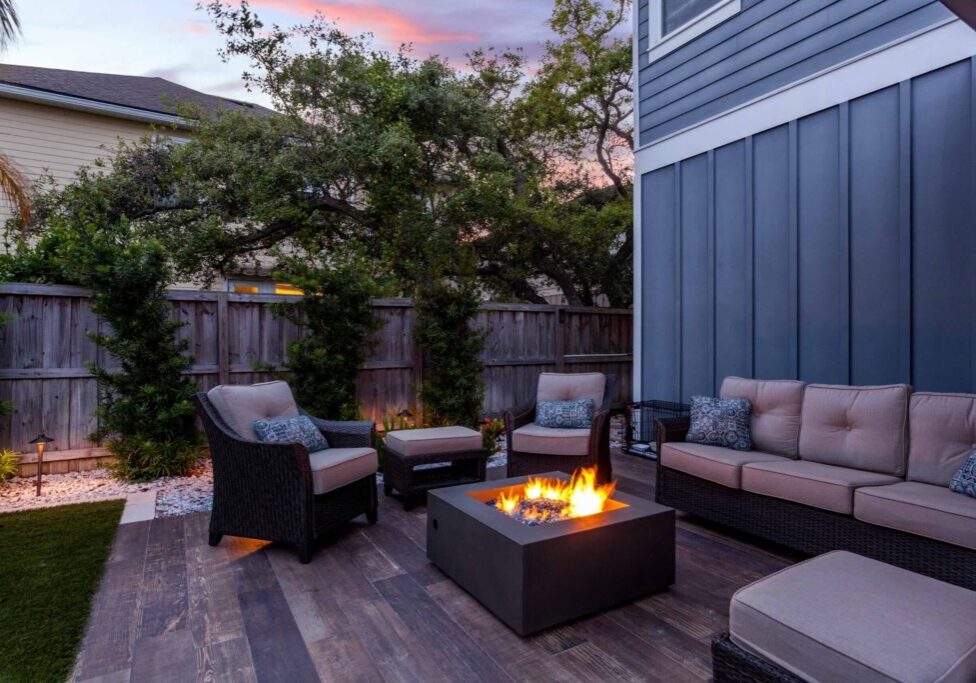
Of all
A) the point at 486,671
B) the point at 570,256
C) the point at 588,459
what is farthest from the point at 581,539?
the point at 570,256

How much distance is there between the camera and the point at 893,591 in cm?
165

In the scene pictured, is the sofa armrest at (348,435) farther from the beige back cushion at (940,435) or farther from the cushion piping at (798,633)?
the beige back cushion at (940,435)

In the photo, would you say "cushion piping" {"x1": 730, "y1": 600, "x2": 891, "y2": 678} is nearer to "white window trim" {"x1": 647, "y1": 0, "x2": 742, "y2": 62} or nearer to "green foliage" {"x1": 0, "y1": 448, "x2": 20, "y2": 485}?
"white window trim" {"x1": 647, "y1": 0, "x2": 742, "y2": 62}

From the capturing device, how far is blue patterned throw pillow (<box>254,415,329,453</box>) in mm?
3455

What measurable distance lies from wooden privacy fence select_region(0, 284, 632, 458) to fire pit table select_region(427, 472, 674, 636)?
340 centimetres

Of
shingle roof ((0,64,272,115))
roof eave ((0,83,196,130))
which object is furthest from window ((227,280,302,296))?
shingle roof ((0,64,272,115))

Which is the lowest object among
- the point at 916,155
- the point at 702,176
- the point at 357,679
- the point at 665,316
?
the point at 357,679

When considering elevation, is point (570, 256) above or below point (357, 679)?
above

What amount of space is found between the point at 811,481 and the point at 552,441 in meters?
1.82

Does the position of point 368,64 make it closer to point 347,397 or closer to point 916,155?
point 347,397

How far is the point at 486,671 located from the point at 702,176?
15.5ft

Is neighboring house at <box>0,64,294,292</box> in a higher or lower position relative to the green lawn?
higher

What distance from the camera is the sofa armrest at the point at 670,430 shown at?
394cm

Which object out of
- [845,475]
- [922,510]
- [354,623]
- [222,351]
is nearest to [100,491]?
[222,351]
